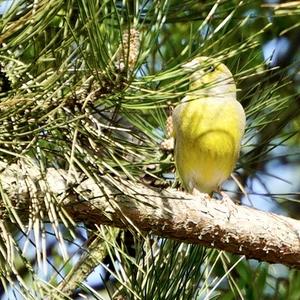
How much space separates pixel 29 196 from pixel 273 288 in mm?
884

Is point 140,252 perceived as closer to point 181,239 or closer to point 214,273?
point 181,239

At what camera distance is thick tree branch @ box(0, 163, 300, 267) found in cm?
140

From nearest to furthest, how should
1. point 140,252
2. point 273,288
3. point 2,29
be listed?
point 2,29 < point 140,252 < point 273,288

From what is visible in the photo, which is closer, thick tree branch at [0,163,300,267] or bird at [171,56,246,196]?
thick tree branch at [0,163,300,267]

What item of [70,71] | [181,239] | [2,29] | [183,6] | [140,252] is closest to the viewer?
[2,29]

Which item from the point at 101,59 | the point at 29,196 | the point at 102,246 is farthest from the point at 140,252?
the point at 101,59

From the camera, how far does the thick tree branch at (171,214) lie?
140 cm

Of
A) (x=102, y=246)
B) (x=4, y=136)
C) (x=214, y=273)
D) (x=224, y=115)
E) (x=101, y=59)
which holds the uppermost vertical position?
(x=101, y=59)

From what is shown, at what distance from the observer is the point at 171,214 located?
5.14 ft

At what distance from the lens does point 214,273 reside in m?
2.27

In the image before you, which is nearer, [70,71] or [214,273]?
[70,71]

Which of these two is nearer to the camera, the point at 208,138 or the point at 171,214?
the point at 171,214

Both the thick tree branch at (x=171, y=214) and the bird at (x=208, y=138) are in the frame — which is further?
the bird at (x=208, y=138)

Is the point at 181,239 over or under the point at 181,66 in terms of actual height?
under
